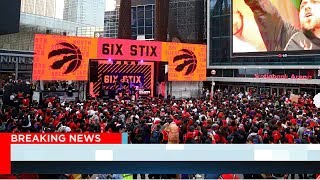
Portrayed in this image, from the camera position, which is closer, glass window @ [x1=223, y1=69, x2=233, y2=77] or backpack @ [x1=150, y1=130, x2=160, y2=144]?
backpack @ [x1=150, y1=130, x2=160, y2=144]

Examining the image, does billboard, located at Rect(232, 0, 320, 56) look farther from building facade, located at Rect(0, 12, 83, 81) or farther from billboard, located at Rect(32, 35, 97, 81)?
building facade, located at Rect(0, 12, 83, 81)

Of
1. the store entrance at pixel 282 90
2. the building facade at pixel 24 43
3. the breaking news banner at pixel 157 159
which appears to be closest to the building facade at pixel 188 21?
the store entrance at pixel 282 90

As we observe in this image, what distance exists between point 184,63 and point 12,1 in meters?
23.5

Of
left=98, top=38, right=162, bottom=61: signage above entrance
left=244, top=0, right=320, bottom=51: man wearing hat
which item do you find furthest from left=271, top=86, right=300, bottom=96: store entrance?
left=98, top=38, right=162, bottom=61: signage above entrance

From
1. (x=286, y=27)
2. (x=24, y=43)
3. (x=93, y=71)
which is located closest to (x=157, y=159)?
(x=93, y=71)

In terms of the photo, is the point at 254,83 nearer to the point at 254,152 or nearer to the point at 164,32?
the point at 164,32

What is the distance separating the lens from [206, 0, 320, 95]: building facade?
1681 inches

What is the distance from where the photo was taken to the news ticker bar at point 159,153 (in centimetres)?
436

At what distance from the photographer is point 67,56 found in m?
27.9

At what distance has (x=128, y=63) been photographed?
3195 cm

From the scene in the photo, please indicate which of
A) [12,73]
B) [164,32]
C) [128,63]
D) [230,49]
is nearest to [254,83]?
[230,49]

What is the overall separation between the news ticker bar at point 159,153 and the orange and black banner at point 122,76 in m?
26.1

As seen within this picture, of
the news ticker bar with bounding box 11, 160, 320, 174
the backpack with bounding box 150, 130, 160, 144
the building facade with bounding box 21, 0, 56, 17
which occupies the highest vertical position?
the building facade with bounding box 21, 0, 56, 17

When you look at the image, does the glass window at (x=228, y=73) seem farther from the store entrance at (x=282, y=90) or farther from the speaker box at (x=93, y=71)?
the speaker box at (x=93, y=71)
